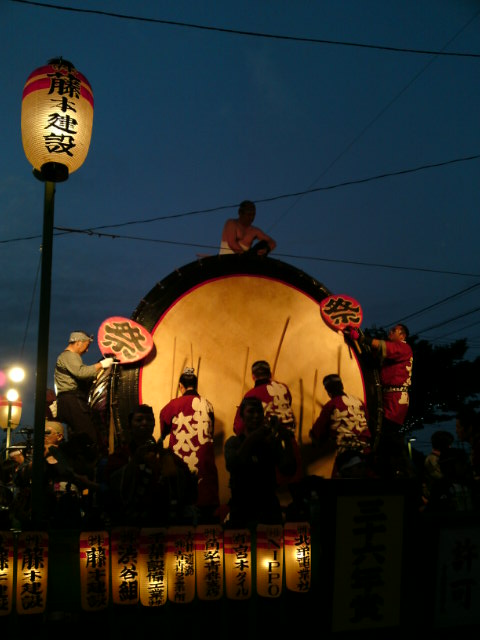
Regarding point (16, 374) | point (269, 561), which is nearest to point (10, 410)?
point (16, 374)

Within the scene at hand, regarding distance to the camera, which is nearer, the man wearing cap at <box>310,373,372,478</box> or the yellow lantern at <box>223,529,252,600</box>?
the yellow lantern at <box>223,529,252,600</box>

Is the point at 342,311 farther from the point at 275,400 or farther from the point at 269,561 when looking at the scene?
the point at 269,561

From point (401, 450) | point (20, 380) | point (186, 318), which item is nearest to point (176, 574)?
point (186, 318)

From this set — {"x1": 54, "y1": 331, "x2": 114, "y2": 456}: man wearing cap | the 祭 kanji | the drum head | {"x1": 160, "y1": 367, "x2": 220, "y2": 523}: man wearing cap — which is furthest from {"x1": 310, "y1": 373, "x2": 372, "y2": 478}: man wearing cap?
{"x1": 54, "y1": 331, "x2": 114, "y2": 456}: man wearing cap

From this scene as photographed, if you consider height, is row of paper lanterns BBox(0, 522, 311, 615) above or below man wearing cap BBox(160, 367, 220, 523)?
below

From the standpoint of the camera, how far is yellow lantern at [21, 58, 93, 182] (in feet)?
17.4

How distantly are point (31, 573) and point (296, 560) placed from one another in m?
1.84

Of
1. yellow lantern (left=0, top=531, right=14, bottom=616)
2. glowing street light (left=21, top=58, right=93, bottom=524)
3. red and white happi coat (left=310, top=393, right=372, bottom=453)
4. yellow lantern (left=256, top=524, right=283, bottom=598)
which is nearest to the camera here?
yellow lantern (left=0, top=531, right=14, bottom=616)

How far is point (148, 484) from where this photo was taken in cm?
446

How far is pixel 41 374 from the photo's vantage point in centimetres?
464

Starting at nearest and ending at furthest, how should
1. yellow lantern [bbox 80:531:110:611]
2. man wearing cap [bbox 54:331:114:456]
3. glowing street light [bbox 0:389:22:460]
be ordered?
yellow lantern [bbox 80:531:110:611]
man wearing cap [bbox 54:331:114:456]
glowing street light [bbox 0:389:22:460]

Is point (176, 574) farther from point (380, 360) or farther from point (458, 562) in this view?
point (380, 360)

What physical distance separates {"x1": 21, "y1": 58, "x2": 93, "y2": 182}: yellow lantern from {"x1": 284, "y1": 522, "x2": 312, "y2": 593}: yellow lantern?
3538 millimetres

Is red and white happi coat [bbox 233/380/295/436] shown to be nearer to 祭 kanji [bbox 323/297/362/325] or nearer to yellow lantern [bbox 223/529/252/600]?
祭 kanji [bbox 323/297/362/325]
